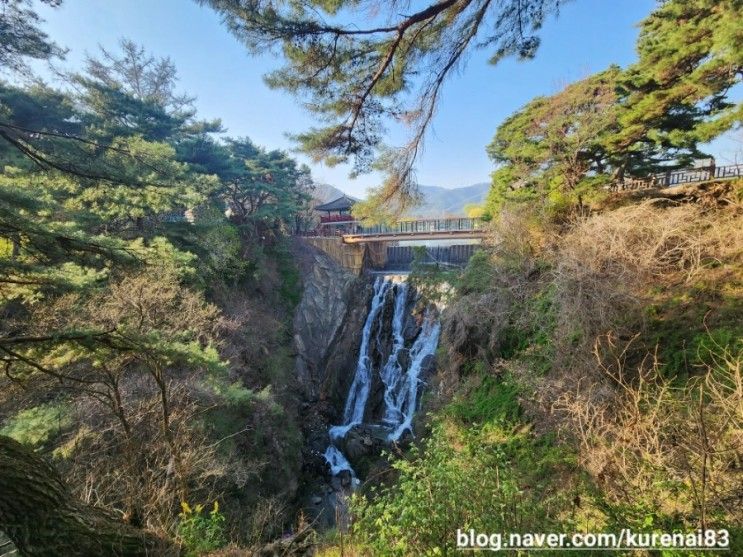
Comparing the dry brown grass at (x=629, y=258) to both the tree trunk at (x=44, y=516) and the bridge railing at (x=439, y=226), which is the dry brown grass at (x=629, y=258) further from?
the bridge railing at (x=439, y=226)

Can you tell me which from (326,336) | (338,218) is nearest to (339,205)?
(338,218)

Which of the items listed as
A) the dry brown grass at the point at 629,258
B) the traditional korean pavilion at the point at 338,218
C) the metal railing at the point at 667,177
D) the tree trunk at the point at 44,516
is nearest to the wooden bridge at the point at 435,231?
the traditional korean pavilion at the point at 338,218

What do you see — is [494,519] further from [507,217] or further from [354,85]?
[507,217]

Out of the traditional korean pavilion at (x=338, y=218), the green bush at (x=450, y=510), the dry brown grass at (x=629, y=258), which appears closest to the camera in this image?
the green bush at (x=450, y=510)

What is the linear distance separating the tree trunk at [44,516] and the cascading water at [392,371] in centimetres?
896

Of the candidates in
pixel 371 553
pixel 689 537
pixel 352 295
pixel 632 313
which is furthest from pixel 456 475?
pixel 352 295

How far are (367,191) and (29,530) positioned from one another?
14.7 feet

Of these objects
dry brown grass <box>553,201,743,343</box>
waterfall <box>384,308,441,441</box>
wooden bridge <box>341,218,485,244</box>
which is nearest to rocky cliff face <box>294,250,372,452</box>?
waterfall <box>384,308,441,441</box>

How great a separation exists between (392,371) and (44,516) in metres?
11.6

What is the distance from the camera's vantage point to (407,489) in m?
2.74

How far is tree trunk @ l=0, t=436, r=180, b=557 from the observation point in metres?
2.24

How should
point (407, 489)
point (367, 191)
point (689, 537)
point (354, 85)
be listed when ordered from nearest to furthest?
point (689, 537), point (407, 489), point (354, 85), point (367, 191)

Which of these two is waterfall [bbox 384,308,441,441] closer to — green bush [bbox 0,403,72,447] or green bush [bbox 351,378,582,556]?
green bush [bbox 351,378,582,556]

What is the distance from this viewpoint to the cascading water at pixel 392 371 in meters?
11.6
